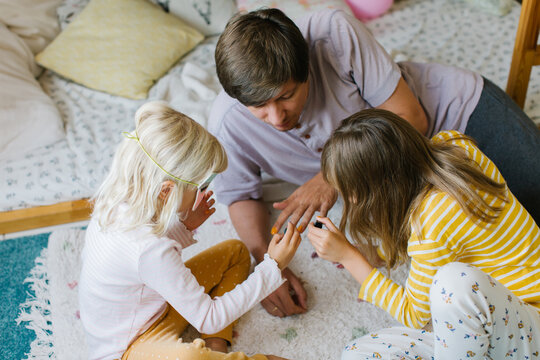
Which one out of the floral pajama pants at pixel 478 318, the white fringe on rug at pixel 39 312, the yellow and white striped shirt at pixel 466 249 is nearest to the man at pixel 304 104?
the yellow and white striped shirt at pixel 466 249

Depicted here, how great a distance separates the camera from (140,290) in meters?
1.20

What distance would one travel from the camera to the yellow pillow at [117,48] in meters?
2.03

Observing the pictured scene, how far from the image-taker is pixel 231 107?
1478mm

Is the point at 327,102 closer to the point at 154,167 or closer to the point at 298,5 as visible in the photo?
the point at 154,167

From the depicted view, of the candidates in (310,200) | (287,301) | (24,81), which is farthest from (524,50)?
(24,81)

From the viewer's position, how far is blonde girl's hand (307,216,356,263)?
3.96 ft

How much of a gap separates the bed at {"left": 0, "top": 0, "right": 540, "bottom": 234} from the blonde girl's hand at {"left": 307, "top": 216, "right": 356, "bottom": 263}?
808 mm

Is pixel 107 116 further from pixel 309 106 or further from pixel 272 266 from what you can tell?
pixel 272 266

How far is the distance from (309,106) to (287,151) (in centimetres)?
17

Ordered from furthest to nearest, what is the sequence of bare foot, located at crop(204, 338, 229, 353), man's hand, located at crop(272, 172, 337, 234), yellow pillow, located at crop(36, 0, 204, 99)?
1. yellow pillow, located at crop(36, 0, 204, 99)
2. man's hand, located at crop(272, 172, 337, 234)
3. bare foot, located at crop(204, 338, 229, 353)

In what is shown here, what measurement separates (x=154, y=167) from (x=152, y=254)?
180 mm

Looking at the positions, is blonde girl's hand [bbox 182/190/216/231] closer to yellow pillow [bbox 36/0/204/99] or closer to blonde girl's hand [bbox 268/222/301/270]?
blonde girl's hand [bbox 268/222/301/270]

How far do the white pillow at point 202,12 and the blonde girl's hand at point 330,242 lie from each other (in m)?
1.31

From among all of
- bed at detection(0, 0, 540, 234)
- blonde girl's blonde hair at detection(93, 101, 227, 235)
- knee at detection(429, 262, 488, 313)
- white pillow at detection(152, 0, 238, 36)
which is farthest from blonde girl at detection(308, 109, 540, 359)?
white pillow at detection(152, 0, 238, 36)
